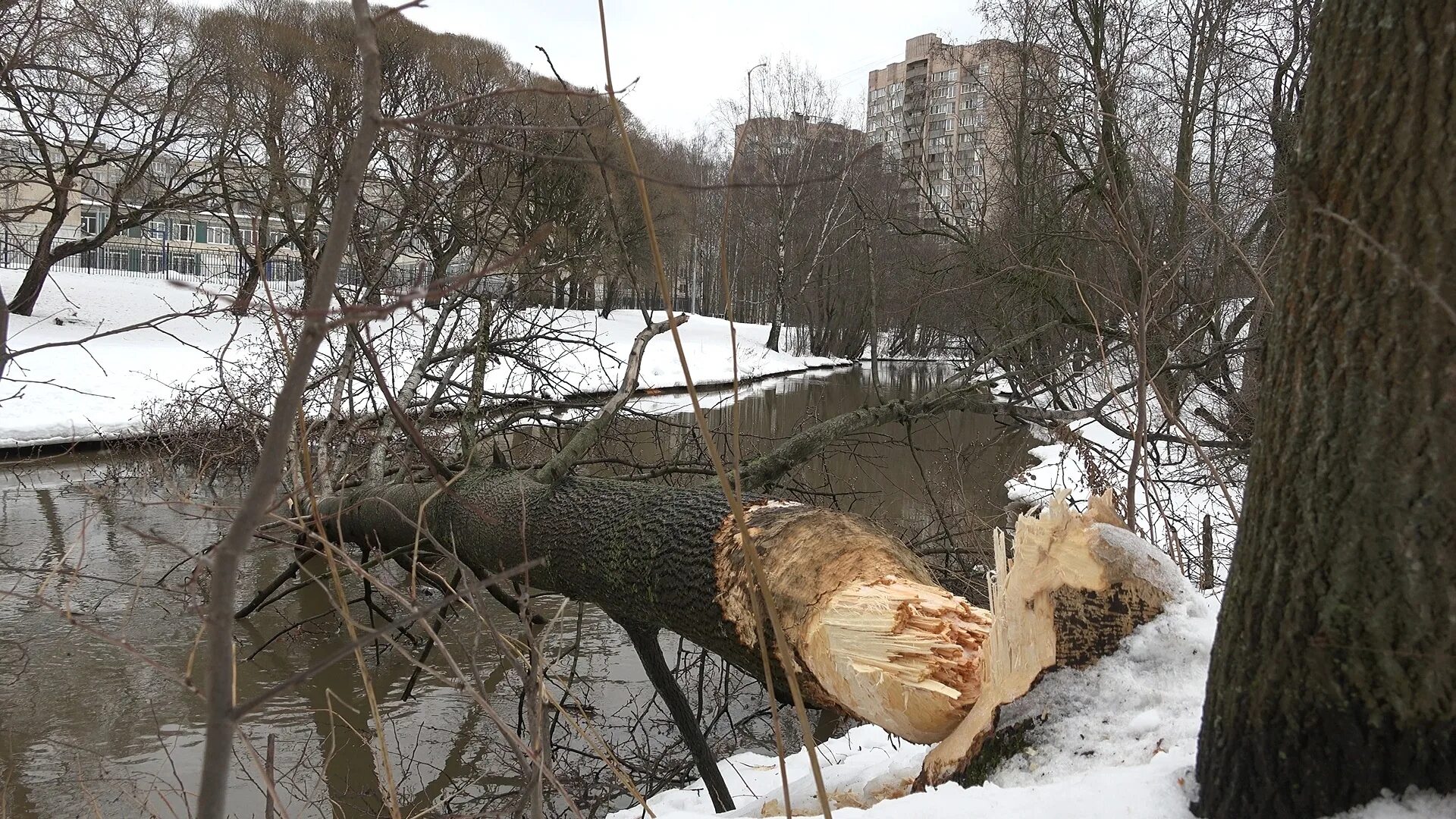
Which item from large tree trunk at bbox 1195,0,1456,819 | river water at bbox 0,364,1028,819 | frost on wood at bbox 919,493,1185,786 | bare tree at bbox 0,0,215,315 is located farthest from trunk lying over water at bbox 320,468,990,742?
bare tree at bbox 0,0,215,315

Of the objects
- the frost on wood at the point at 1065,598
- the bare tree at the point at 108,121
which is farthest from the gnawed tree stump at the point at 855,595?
the bare tree at the point at 108,121

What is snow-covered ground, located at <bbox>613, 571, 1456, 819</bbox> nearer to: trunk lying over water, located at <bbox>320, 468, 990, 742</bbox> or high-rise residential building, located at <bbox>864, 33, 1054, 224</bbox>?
trunk lying over water, located at <bbox>320, 468, 990, 742</bbox>

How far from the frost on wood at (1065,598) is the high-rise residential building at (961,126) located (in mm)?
6438

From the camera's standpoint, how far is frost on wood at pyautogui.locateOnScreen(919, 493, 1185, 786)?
193 centimetres

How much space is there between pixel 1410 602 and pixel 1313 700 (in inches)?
7.2

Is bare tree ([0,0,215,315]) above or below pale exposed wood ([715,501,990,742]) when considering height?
above

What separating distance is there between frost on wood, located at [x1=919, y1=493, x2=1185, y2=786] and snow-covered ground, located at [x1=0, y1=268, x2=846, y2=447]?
1.88 meters

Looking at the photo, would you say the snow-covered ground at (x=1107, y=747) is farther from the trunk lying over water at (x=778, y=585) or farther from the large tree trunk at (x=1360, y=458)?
the trunk lying over water at (x=778, y=585)

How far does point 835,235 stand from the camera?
25.8 m

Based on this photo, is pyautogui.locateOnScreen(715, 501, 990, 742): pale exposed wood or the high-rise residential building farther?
the high-rise residential building

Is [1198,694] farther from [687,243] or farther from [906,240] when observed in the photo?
[687,243]

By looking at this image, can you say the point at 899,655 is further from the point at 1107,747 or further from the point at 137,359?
the point at 137,359

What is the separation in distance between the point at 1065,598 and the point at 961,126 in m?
14.0

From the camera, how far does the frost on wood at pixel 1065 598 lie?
1929 millimetres
